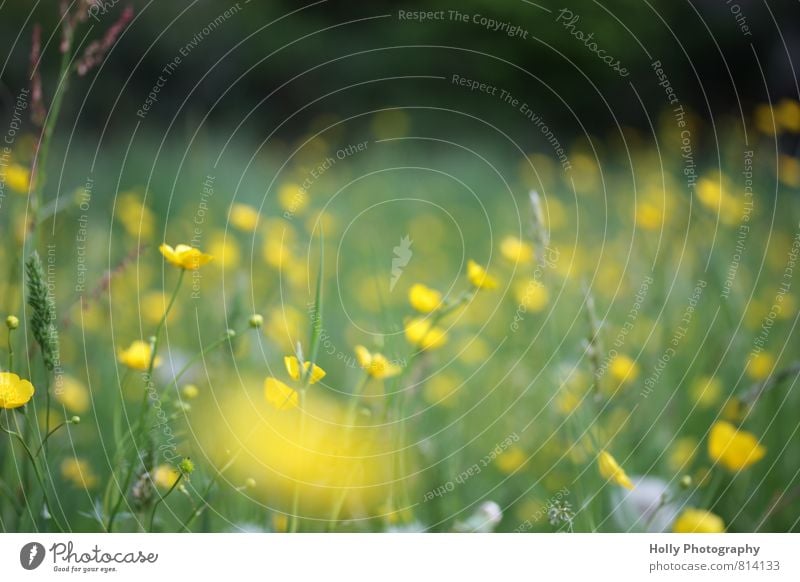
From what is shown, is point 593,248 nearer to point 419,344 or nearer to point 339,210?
point 339,210

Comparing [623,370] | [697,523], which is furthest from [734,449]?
[623,370]

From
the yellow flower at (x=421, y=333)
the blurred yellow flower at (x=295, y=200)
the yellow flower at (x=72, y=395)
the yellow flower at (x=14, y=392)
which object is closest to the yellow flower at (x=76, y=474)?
the yellow flower at (x=72, y=395)

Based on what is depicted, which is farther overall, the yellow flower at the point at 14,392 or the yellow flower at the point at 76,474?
the yellow flower at the point at 76,474

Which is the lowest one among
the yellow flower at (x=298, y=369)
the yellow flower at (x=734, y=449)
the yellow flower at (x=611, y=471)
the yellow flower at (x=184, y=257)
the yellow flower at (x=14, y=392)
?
Answer: the yellow flower at (x=611, y=471)

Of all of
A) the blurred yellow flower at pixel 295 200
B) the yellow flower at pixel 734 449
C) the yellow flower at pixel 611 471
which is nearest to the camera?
the yellow flower at pixel 611 471

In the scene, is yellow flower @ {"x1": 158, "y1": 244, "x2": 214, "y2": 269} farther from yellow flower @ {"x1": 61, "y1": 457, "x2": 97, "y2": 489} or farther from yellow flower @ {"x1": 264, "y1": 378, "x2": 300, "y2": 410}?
yellow flower @ {"x1": 61, "y1": 457, "x2": 97, "y2": 489}

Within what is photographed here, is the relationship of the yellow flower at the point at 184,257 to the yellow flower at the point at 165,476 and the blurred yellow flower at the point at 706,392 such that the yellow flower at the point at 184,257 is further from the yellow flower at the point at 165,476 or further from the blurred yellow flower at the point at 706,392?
the blurred yellow flower at the point at 706,392

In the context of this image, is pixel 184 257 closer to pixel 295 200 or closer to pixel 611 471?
pixel 611 471
